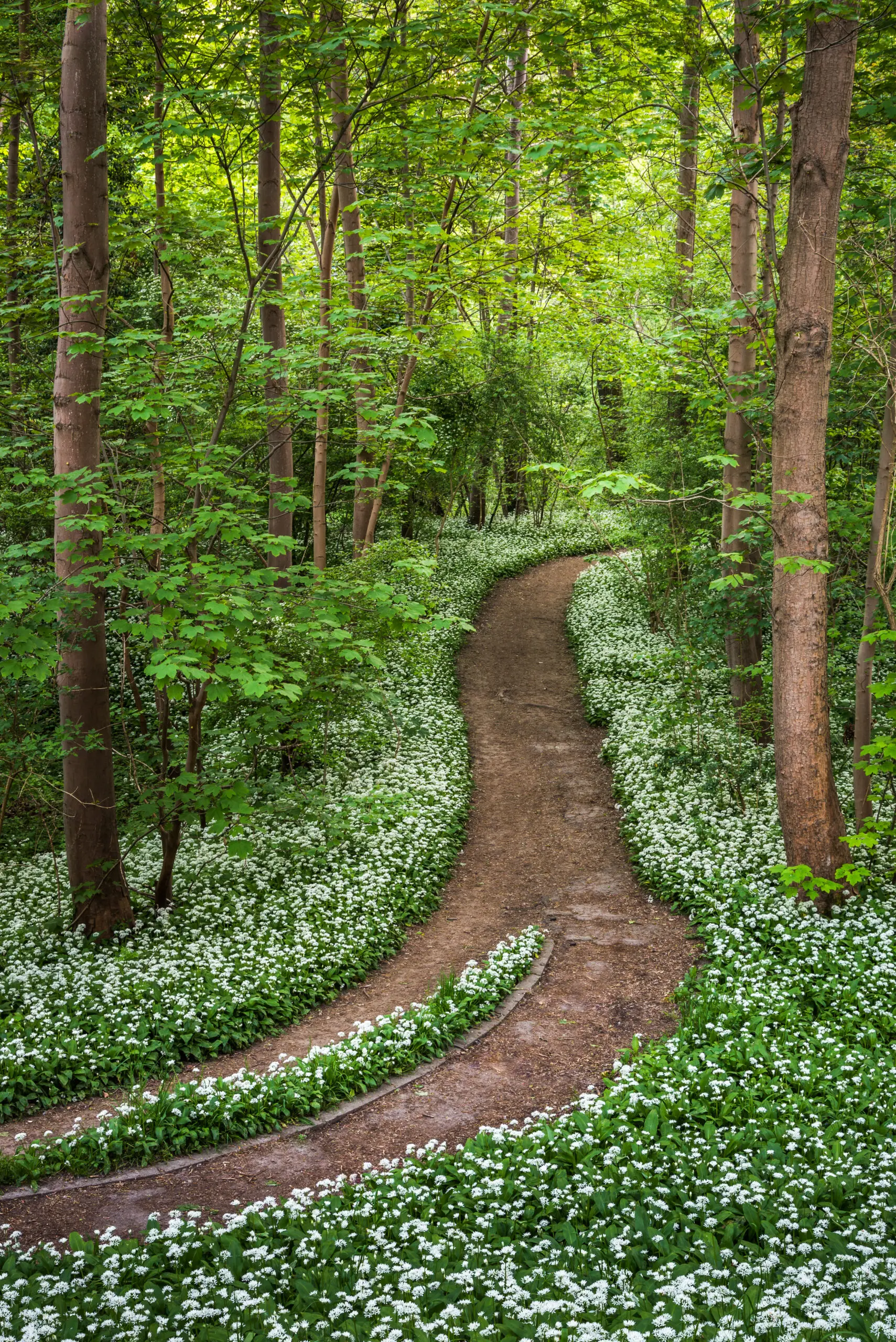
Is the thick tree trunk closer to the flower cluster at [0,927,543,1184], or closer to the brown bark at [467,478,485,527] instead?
the flower cluster at [0,927,543,1184]

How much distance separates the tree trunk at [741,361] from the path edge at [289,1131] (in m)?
5.57

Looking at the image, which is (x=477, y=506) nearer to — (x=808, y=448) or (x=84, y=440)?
(x=808, y=448)

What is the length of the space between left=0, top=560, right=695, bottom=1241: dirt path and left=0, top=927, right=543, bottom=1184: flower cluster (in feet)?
0.63

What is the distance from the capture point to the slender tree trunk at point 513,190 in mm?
10883

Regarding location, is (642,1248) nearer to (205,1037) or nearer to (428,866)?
(205,1037)

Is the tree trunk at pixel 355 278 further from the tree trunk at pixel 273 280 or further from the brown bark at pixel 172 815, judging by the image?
the brown bark at pixel 172 815

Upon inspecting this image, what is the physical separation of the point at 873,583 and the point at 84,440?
7.49m

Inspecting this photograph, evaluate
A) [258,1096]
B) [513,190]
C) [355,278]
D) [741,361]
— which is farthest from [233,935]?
[513,190]

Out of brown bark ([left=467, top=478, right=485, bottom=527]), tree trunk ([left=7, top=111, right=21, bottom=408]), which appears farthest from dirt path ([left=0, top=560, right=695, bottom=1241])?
brown bark ([left=467, top=478, right=485, bottom=527])

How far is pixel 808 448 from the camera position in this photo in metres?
8.38

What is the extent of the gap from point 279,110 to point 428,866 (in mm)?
8355

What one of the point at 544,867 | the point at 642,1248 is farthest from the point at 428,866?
the point at 642,1248

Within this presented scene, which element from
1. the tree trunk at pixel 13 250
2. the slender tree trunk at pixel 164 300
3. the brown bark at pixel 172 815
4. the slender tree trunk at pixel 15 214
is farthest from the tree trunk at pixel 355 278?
the tree trunk at pixel 13 250

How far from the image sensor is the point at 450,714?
50.0 ft
